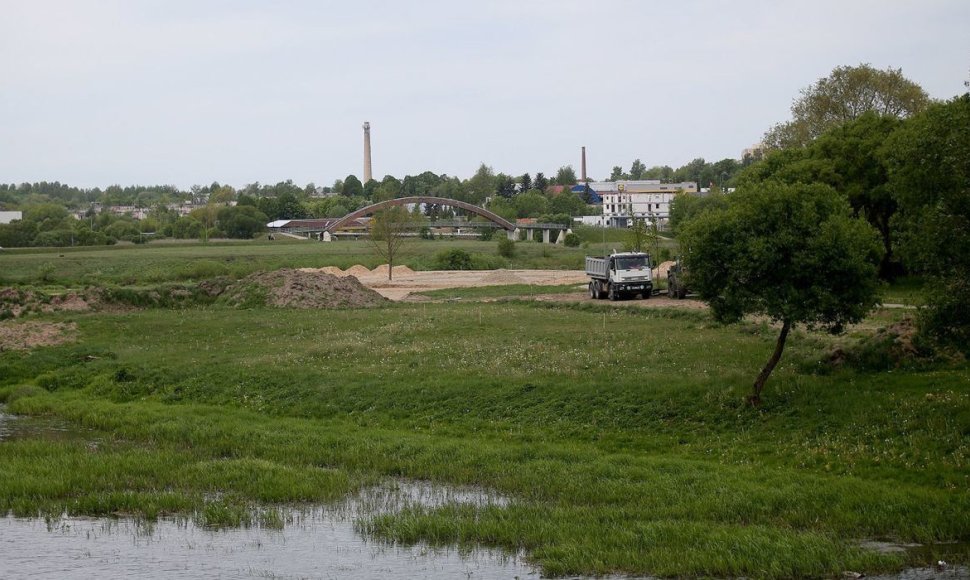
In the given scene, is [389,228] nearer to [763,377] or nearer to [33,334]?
[33,334]

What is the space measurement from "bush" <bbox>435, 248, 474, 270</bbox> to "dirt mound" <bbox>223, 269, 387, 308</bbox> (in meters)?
43.6

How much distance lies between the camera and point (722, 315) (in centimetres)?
2612

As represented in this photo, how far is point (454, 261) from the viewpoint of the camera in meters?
105

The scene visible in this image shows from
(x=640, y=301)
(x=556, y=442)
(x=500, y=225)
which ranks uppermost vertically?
(x=500, y=225)

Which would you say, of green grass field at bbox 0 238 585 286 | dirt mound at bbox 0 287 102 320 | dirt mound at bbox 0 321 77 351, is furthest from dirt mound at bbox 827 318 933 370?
green grass field at bbox 0 238 585 286

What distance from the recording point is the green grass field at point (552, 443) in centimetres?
1752

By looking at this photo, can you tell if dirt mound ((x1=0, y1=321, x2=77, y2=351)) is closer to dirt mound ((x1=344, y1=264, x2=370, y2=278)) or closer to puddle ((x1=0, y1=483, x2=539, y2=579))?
puddle ((x1=0, y1=483, x2=539, y2=579))

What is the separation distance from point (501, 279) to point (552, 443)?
192ft

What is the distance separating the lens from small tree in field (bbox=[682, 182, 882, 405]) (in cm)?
2483

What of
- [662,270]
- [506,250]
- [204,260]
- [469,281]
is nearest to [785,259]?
[662,270]

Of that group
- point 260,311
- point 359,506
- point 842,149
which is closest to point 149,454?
point 359,506

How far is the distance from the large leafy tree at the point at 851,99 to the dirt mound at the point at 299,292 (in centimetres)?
4126

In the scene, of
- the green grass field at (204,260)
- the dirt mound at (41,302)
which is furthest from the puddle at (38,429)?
the green grass field at (204,260)

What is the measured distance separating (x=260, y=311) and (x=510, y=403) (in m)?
27.6
